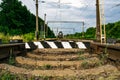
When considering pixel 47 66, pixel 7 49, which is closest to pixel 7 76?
pixel 47 66

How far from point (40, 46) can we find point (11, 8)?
55.5m

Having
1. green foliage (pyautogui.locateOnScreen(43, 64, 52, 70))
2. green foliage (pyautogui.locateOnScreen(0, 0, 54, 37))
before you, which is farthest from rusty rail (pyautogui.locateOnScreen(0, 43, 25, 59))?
green foliage (pyautogui.locateOnScreen(0, 0, 54, 37))

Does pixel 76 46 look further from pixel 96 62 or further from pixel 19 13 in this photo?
pixel 19 13

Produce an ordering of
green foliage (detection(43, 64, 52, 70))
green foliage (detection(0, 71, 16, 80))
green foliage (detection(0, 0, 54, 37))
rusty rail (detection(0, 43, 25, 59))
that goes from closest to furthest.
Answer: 1. green foliage (detection(0, 71, 16, 80))
2. green foliage (detection(43, 64, 52, 70))
3. rusty rail (detection(0, 43, 25, 59))
4. green foliage (detection(0, 0, 54, 37))

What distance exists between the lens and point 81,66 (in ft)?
35.6

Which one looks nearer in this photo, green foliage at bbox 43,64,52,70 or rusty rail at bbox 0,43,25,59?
green foliage at bbox 43,64,52,70

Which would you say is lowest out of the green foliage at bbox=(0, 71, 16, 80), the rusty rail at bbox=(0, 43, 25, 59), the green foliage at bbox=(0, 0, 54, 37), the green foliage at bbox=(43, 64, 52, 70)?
the green foliage at bbox=(43, 64, 52, 70)

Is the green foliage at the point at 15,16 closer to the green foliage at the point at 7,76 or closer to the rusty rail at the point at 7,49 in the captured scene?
the rusty rail at the point at 7,49

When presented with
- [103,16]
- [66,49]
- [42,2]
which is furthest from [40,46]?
[42,2]

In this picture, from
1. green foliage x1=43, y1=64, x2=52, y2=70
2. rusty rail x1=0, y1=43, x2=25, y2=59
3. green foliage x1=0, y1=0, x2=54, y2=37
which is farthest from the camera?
green foliage x1=0, y1=0, x2=54, y2=37

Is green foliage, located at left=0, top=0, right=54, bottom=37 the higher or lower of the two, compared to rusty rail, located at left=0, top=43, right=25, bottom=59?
higher

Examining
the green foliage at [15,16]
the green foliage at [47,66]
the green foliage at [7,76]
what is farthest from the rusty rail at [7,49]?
the green foliage at [15,16]

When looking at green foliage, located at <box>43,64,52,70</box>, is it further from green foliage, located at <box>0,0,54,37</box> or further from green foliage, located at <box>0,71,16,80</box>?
green foliage, located at <box>0,0,54,37</box>

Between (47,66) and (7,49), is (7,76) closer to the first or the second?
(47,66)
